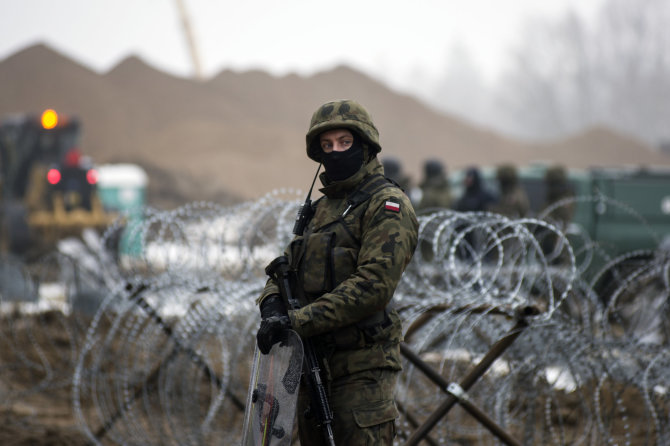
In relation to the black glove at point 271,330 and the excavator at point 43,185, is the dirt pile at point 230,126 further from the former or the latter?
the black glove at point 271,330

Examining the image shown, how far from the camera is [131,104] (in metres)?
41.3

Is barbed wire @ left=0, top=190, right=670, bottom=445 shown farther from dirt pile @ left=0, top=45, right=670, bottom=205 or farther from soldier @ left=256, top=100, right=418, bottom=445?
dirt pile @ left=0, top=45, right=670, bottom=205

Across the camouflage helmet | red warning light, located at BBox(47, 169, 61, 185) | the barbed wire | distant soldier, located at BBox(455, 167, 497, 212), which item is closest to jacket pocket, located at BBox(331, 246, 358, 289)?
the camouflage helmet

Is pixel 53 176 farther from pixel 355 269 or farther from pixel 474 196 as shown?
pixel 355 269

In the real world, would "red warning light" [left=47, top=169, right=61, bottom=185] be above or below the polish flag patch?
below

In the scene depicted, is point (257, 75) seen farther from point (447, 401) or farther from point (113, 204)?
point (447, 401)

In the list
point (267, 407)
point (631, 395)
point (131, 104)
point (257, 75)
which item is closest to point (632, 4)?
point (257, 75)

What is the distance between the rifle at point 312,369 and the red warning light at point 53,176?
11.4 metres

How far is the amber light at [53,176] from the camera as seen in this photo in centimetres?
1355

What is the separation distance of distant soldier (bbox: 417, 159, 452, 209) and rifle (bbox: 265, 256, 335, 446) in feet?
18.3

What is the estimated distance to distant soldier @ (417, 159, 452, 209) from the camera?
8.55m

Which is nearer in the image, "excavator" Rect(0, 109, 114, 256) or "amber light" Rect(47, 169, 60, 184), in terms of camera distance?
"excavator" Rect(0, 109, 114, 256)

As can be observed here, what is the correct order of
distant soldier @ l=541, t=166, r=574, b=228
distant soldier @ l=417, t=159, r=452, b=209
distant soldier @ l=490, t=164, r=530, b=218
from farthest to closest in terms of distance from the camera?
1. distant soldier @ l=541, t=166, r=574, b=228
2. distant soldier @ l=417, t=159, r=452, b=209
3. distant soldier @ l=490, t=164, r=530, b=218

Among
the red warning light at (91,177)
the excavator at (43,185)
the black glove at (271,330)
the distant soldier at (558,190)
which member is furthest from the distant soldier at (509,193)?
the red warning light at (91,177)
